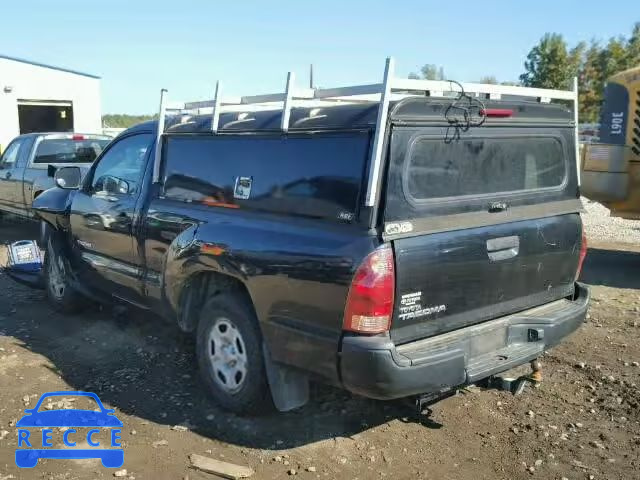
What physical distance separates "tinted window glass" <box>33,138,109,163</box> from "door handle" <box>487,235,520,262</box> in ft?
28.7

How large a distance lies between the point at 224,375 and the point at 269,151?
1.53 m

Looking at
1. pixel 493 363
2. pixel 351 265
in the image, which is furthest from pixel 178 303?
pixel 493 363

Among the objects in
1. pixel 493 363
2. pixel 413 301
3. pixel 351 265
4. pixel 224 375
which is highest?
pixel 351 265

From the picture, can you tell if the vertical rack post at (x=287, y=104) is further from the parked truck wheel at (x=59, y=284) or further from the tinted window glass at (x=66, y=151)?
the tinted window glass at (x=66, y=151)

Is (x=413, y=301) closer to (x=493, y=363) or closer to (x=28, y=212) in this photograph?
(x=493, y=363)

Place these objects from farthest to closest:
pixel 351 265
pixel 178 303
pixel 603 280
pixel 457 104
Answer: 1. pixel 603 280
2. pixel 178 303
3. pixel 457 104
4. pixel 351 265

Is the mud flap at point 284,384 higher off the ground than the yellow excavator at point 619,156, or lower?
lower

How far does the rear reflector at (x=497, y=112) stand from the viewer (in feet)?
12.0

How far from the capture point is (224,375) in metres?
4.17

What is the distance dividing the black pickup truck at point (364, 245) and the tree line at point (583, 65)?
2757 centimetres

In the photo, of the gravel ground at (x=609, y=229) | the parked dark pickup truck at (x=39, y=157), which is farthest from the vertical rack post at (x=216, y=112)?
the gravel ground at (x=609, y=229)

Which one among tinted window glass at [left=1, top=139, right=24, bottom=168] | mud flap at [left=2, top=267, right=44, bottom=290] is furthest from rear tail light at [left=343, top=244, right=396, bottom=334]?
tinted window glass at [left=1, top=139, right=24, bottom=168]

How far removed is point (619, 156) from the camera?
8172 mm

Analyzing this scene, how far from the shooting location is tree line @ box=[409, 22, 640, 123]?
3262 centimetres
